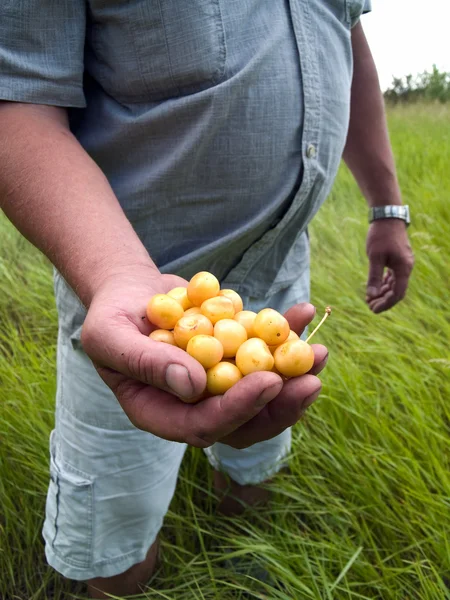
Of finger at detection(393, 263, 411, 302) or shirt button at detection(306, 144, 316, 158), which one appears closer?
shirt button at detection(306, 144, 316, 158)

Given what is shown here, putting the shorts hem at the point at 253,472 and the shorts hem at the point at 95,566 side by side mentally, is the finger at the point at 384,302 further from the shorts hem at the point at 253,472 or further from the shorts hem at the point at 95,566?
the shorts hem at the point at 95,566

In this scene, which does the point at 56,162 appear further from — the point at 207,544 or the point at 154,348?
the point at 207,544

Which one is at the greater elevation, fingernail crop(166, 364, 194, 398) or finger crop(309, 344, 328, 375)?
fingernail crop(166, 364, 194, 398)

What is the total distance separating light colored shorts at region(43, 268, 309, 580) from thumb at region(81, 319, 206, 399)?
0.40m

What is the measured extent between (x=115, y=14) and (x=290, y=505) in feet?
3.80

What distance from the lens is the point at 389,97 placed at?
611cm

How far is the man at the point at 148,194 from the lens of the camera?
0.68 meters

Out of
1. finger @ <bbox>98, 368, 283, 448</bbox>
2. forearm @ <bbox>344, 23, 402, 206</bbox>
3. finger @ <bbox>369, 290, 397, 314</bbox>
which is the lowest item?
finger @ <bbox>369, 290, 397, 314</bbox>

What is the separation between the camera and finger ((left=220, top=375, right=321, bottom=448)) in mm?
658

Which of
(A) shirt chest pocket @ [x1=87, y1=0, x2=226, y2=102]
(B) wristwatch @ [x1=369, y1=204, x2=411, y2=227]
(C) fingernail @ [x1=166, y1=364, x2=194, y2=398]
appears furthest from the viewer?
(B) wristwatch @ [x1=369, y1=204, x2=411, y2=227]

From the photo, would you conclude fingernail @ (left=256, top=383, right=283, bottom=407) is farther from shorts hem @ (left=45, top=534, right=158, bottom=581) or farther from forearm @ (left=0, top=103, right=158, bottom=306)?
shorts hem @ (left=45, top=534, right=158, bottom=581)

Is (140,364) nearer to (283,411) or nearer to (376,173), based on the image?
(283,411)

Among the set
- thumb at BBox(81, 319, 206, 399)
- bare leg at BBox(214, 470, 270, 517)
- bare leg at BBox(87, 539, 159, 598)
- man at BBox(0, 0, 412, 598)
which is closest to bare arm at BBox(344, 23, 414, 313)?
man at BBox(0, 0, 412, 598)

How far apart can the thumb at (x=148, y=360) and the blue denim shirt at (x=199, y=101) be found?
0.37 metres
